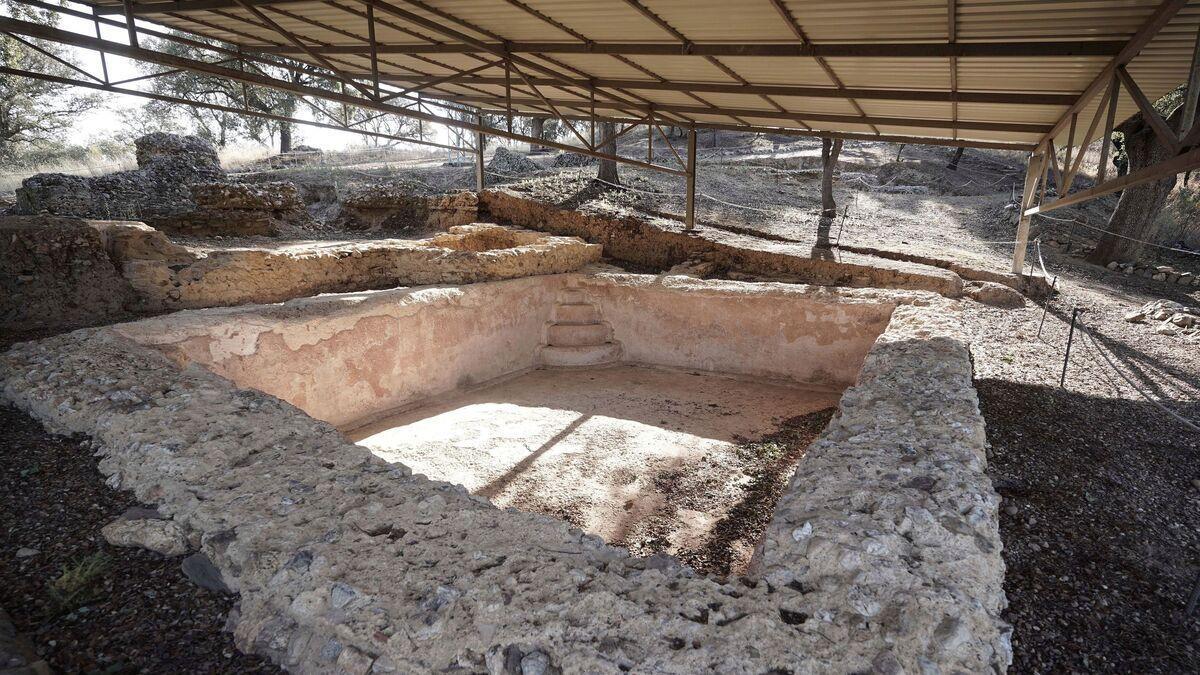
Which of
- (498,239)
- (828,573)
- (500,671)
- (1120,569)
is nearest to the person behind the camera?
(500,671)

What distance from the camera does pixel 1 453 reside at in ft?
10.6

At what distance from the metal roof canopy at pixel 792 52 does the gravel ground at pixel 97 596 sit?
14.4 feet

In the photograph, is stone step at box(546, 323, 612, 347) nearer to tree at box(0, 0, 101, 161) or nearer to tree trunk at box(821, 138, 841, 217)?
tree trunk at box(821, 138, 841, 217)

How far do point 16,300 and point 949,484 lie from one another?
24.2 feet

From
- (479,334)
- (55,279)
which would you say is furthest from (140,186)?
(479,334)

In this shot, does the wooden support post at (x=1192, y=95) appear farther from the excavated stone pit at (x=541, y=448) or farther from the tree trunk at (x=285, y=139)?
the tree trunk at (x=285, y=139)

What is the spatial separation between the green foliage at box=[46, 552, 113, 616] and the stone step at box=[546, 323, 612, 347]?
22.4ft

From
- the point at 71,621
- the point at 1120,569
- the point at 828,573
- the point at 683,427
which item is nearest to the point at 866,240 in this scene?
the point at 683,427

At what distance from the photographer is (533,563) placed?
237 centimetres

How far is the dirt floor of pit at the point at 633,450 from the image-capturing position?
4.82 metres

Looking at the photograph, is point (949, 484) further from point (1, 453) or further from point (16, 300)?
point (16, 300)

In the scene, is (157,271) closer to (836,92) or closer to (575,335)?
(575,335)

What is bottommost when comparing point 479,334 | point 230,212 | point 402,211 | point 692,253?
point 479,334

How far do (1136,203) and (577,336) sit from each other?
1108 cm
